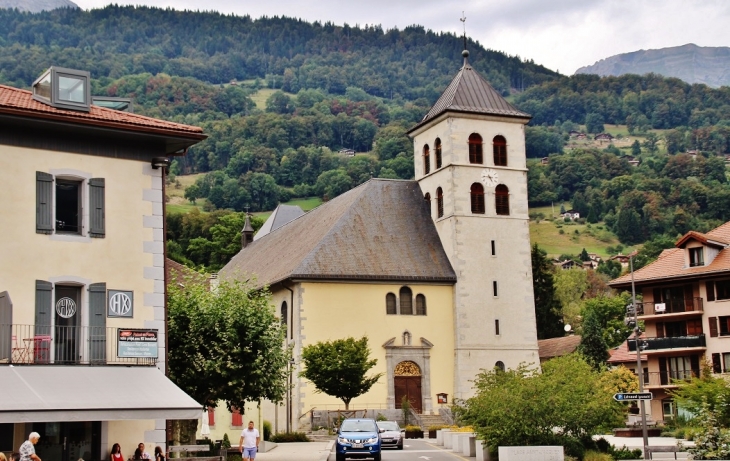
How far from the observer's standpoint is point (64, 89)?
27.7 meters

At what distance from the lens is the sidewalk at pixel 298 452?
1382 inches

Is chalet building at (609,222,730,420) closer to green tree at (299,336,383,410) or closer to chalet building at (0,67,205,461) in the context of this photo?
green tree at (299,336,383,410)

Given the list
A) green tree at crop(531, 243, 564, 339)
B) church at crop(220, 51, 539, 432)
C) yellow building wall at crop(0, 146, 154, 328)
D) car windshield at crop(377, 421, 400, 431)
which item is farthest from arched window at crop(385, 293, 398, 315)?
yellow building wall at crop(0, 146, 154, 328)

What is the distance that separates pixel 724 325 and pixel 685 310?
2394 mm

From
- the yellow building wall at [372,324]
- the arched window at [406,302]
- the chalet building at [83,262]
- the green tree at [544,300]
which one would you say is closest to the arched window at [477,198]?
the yellow building wall at [372,324]

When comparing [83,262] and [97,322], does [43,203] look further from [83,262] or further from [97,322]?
[97,322]

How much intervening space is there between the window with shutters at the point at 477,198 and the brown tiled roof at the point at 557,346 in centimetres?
1975

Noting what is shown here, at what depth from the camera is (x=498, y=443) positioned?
107ft

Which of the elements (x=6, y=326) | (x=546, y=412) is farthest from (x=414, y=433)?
(x=6, y=326)

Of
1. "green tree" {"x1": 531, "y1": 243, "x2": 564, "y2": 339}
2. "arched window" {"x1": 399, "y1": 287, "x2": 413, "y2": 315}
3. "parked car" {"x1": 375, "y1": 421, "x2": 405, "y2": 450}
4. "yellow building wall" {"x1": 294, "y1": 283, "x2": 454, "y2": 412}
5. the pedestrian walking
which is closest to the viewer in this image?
the pedestrian walking

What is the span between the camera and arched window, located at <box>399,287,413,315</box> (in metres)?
58.7

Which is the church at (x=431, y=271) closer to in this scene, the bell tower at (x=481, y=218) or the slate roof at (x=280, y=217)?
the bell tower at (x=481, y=218)

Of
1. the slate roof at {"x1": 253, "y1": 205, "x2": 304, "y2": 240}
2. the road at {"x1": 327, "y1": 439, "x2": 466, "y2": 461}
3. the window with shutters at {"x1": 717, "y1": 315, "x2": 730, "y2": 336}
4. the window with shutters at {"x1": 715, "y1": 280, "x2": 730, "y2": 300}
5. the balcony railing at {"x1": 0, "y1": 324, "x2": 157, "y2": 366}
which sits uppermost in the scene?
the slate roof at {"x1": 253, "y1": 205, "x2": 304, "y2": 240}

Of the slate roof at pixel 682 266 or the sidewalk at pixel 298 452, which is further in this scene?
the slate roof at pixel 682 266
